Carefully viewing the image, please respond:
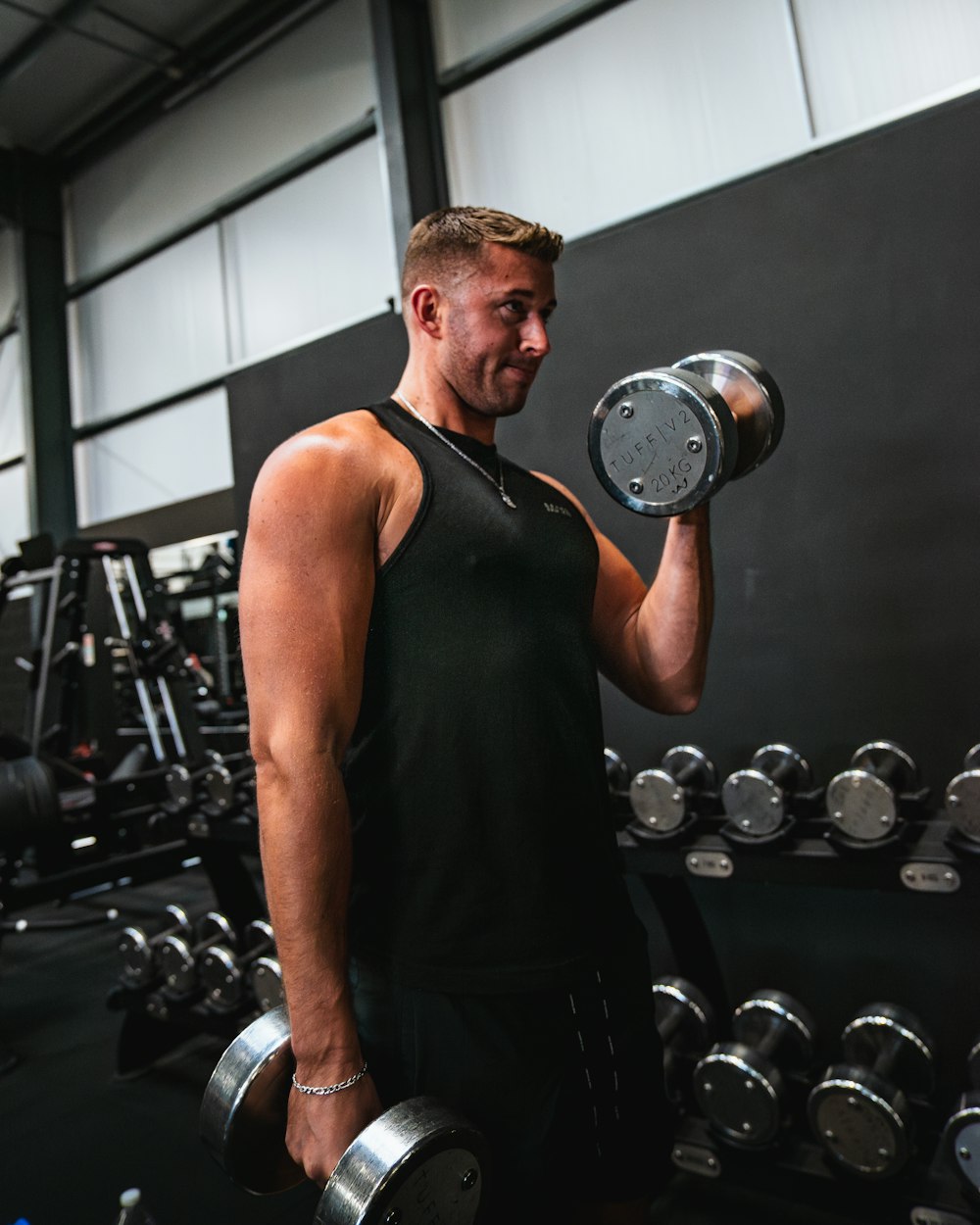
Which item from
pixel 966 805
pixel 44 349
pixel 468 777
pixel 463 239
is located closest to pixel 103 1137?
pixel 468 777

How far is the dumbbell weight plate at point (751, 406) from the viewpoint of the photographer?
3.56ft

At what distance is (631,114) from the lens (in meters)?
3.26

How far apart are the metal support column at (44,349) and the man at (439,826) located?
5.49m

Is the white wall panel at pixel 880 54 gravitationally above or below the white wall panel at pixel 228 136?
below

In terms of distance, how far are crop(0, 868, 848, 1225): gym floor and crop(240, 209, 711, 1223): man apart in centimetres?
96

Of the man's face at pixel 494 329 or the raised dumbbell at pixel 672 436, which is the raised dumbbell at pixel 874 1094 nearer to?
the raised dumbbell at pixel 672 436

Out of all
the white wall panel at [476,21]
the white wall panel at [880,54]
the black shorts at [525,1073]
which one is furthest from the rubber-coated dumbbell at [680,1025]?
the white wall panel at [476,21]

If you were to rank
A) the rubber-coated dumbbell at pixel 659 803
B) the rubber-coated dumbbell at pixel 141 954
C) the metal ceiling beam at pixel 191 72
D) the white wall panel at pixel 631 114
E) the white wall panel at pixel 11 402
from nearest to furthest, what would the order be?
the rubber-coated dumbbell at pixel 659 803
the rubber-coated dumbbell at pixel 141 954
the white wall panel at pixel 631 114
the metal ceiling beam at pixel 191 72
the white wall panel at pixel 11 402

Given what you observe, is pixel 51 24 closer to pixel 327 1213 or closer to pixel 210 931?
pixel 210 931

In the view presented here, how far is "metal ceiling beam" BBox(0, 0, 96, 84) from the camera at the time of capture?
4.38 m

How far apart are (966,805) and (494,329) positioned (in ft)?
3.19

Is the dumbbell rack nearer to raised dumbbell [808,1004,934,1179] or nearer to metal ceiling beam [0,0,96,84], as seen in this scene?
raised dumbbell [808,1004,934,1179]

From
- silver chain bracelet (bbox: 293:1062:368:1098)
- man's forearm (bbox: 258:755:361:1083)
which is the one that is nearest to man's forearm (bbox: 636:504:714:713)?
man's forearm (bbox: 258:755:361:1083)

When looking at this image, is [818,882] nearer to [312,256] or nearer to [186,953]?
[186,953]
